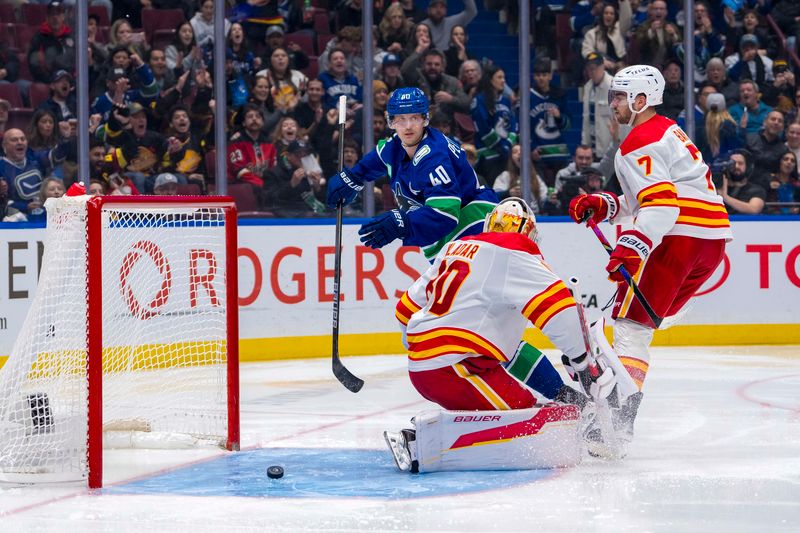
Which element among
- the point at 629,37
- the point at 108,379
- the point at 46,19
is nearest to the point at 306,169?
the point at 46,19

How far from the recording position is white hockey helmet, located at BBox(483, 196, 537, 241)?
12.3 ft

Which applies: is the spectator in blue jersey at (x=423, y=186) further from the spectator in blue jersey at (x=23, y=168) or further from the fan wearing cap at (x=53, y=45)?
the fan wearing cap at (x=53, y=45)

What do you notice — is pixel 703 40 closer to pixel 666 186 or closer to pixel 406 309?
pixel 666 186

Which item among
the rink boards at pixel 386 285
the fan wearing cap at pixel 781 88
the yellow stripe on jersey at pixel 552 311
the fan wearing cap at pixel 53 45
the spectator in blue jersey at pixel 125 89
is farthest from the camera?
the fan wearing cap at pixel 781 88

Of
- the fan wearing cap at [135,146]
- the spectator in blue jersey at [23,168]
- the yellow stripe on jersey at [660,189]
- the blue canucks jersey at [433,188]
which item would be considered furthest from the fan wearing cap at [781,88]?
the yellow stripe on jersey at [660,189]

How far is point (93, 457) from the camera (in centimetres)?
354

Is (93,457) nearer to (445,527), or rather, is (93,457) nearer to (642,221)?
(445,527)

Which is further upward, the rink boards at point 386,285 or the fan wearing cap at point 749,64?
the fan wearing cap at point 749,64

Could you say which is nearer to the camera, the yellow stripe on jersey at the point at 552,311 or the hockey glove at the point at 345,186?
the yellow stripe on jersey at the point at 552,311

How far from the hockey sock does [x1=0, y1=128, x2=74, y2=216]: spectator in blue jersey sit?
3.24m

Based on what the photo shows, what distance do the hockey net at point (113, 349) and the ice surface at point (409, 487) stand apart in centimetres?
15

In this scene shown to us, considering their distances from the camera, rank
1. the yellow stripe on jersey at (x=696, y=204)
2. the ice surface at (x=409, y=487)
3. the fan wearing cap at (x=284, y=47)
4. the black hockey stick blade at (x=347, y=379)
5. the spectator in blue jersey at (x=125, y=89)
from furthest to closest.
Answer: the fan wearing cap at (x=284, y=47) → the spectator in blue jersey at (x=125, y=89) → the black hockey stick blade at (x=347, y=379) → the yellow stripe on jersey at (x=696, y=204) → the ice surface at (x=409, y=487)

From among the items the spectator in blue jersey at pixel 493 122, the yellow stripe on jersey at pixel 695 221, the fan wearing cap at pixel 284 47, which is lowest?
the yellow stripe on jersey at pixel 695 221

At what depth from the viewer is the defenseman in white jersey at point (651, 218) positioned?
4.00 metres
